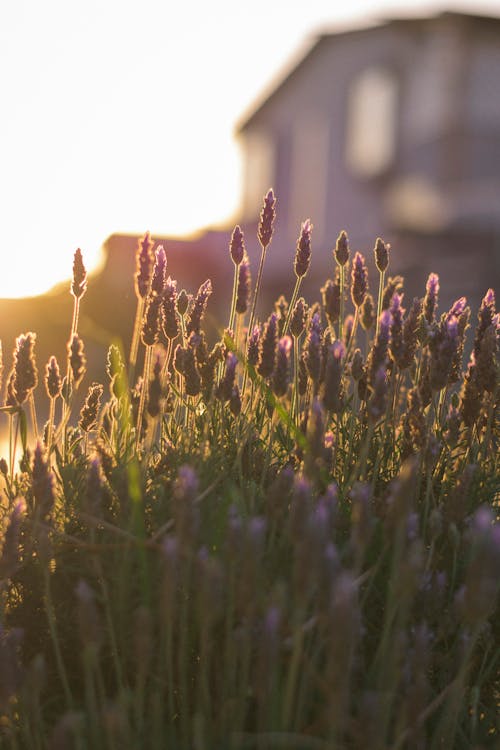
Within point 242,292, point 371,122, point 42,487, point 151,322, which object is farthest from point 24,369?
point 371,122

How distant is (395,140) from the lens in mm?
18188

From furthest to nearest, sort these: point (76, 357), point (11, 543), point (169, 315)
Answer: point (169, 315) → point (76, 357) → point (11, 543)

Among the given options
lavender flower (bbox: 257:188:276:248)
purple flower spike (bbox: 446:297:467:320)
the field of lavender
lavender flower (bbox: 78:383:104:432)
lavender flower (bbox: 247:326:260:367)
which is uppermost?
lavender flower (bbox: 257:188:276:248)

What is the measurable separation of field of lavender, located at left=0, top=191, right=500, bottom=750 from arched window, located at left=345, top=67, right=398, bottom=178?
644 inches

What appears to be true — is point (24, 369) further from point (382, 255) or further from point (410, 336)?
point (382, 255)

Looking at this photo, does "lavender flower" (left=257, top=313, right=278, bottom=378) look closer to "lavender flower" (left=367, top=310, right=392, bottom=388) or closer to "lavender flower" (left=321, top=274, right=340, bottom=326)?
"lavender flower" (left=367, top=310, right=392, bottom=388)

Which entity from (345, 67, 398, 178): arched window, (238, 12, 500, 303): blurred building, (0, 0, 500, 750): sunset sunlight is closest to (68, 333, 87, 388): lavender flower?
(0, 0, 500, 750): sunset sunlight

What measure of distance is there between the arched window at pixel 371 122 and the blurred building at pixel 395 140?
0.08 feet

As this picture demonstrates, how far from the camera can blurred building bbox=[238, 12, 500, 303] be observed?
16.7m

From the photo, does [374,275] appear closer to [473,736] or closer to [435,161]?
[435,161]

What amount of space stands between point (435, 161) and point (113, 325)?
9.85 meters

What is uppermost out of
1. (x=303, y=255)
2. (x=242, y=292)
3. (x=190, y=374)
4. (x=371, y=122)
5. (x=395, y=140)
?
(x=371, y=122)

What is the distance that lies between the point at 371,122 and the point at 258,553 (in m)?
18.7

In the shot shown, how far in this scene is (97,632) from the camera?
54.4 inches
